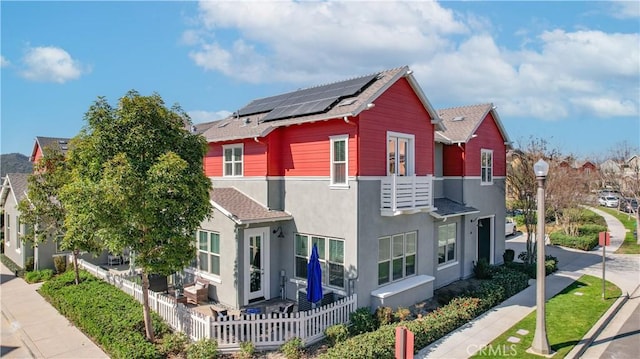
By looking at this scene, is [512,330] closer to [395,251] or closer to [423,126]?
[395,251]

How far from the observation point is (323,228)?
47.7 ft

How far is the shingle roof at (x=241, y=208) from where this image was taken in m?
14.3

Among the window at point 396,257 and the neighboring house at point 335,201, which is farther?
the window at point 396,257

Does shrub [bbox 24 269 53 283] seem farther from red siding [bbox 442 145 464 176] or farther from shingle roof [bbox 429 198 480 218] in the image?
red siding [bbox 442 145 464 176]

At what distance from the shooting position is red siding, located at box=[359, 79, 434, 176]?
1388cm

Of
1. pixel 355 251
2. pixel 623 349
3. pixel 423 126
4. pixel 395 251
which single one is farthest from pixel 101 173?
pixel 623 349

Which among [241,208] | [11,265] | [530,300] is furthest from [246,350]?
[11,265]

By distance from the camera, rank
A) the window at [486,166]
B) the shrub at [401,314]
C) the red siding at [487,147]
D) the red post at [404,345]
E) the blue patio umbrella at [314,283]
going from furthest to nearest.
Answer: the window at [486,166] → the red siding at [487,147] → the shrub at [401,314] → the blue patio umbrella at [314,283] → the red post at [404,345]

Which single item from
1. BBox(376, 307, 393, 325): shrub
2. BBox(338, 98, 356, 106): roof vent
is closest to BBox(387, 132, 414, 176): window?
BBox(338, 98, 356, 106): roof vent

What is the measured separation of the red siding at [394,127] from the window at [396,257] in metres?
2.70

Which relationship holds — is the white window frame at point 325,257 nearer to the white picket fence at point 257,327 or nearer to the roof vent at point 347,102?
the white picket fence at point 257,327

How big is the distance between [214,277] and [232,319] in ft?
14.1

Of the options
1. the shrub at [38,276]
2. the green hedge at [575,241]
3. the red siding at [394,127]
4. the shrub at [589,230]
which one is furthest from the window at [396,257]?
the shrub at [589,230]

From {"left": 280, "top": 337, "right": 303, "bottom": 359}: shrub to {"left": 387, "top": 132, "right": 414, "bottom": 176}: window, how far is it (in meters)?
6.94
